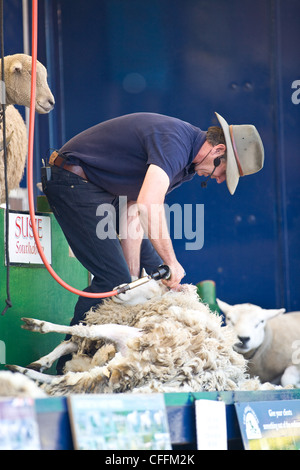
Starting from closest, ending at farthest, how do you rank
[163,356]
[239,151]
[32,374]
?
[163,356] < [32,374] < [239,151]

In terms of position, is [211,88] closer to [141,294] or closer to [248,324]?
[248,324]

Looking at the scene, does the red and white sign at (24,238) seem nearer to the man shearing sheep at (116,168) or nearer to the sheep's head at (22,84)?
the man shearing sheep at (116,168)

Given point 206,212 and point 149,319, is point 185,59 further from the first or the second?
point 149,319

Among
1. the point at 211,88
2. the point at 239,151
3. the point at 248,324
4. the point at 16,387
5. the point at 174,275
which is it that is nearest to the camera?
the point at 16,387

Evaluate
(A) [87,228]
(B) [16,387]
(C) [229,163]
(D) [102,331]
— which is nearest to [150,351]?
(D) [102,331]

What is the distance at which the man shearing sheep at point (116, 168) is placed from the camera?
3.18m

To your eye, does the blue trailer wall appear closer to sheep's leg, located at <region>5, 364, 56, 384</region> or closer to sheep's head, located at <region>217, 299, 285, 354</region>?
sheep's head, located at <region>217, 299, 285, 354</region>

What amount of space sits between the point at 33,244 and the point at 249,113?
2.66 meters

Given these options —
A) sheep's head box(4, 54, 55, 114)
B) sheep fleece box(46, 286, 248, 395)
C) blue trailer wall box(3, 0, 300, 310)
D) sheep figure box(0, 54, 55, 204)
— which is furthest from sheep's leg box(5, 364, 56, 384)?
blue trailer wall box(3, 0, 300, 310)

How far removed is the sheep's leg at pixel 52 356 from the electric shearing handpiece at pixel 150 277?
49 centimetres

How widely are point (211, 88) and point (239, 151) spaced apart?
2253 millimetres

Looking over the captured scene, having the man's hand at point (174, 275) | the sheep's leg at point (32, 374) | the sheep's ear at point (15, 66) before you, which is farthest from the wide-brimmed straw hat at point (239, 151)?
the sheep's leg at point (32, 374)

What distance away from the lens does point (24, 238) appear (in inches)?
133

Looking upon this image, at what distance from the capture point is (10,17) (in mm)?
5102
